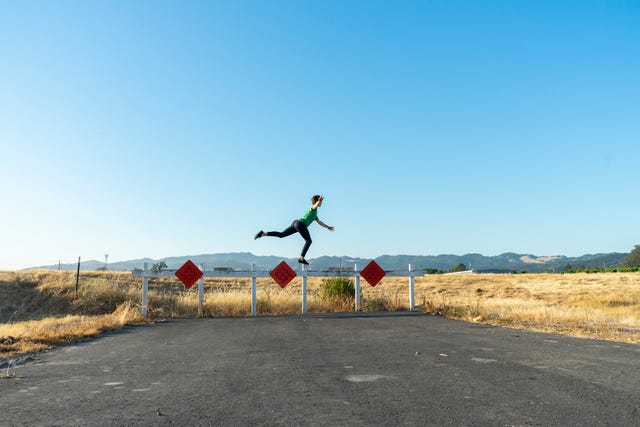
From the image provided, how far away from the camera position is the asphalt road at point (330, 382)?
3.80 meters

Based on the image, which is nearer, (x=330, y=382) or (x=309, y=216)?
(x=330, y=382)

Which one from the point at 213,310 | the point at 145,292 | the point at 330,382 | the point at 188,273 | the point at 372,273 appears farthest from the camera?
the point at 372,273

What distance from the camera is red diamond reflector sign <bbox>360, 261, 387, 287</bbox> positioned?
1573 centimetres

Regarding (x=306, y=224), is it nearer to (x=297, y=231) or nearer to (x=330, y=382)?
(x=297, y=231)

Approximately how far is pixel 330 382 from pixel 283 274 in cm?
1013

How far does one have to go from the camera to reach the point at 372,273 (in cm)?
1586

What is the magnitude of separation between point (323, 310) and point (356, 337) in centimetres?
710

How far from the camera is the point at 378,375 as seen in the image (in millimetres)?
5324

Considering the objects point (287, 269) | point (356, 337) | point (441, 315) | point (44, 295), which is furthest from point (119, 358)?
point (44, 295)

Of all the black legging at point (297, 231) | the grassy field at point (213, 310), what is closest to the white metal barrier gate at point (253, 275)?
the grassy field at point (213, 310)

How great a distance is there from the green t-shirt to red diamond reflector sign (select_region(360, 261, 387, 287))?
5533 millimetres

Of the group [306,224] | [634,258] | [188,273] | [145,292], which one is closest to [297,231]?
[306,224]

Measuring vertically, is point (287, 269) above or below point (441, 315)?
above

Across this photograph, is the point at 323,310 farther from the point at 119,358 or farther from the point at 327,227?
the point at 119,358
